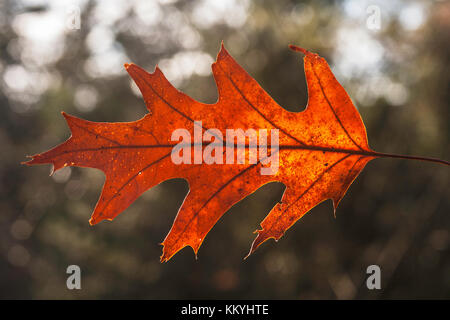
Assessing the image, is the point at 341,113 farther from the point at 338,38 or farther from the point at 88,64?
the point at 88,64

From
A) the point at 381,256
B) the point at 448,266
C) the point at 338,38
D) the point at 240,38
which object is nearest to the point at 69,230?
the point at 240,38

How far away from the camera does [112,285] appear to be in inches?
204

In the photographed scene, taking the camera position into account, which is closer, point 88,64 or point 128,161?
point 128,161

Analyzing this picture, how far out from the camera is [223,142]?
641mm

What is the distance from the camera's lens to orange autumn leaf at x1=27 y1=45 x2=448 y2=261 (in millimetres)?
616

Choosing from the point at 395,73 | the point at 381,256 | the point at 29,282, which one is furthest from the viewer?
the point at 29,282

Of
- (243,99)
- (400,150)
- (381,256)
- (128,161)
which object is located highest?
(400,150)

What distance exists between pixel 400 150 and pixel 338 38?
1.88 m

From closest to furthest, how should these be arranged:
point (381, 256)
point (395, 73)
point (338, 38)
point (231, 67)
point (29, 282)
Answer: point (231, 67), point (381, 256), point (338, 38), point (395, 73), point (29, 282)

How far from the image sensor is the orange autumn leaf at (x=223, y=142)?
616 mm

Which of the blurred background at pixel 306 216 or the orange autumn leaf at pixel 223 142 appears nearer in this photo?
the orange autumn leaf at pixel 223 142

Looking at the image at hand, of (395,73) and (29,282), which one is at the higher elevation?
(395,73)

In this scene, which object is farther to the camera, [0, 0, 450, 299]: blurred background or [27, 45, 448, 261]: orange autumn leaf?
[0, 0, 450, 299]: blurred background

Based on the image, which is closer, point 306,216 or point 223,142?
point 223,142
